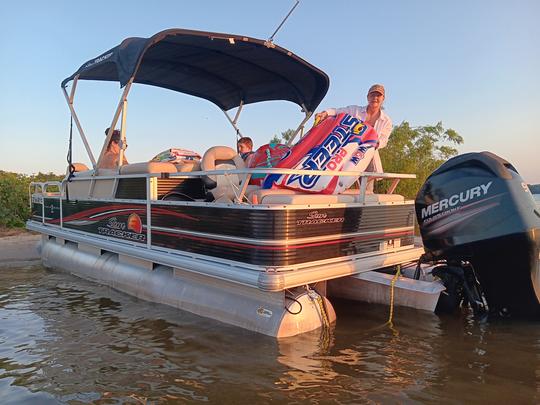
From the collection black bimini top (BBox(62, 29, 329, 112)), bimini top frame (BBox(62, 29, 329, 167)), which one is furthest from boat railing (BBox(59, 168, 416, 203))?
black bimini top (BBox(62, 29, 329, 112))

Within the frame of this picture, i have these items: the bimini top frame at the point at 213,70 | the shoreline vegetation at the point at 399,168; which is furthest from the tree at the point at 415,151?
the bimini top frame at the point at 213,70

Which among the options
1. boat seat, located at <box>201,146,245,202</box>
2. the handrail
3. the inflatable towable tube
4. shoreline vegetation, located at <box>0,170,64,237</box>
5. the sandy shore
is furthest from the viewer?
shoreline vegetation, located at <box>0,170,64,237</box>

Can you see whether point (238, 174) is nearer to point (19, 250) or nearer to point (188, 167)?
point (188, 167)

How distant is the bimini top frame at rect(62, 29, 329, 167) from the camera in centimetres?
538

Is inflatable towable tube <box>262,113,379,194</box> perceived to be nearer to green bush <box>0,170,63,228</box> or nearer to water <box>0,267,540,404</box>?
water <box>0,267,540,404</box>

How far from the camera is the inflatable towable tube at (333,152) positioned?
15.6ft

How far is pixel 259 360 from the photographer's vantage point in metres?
3.55

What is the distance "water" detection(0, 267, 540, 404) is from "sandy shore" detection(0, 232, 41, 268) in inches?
151

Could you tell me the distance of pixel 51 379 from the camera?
10.8 feet

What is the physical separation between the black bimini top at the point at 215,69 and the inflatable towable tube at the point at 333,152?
156 centimetres

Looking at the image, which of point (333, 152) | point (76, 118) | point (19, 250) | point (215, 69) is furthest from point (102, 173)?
point (19, 250)

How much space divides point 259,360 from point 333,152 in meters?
2.33

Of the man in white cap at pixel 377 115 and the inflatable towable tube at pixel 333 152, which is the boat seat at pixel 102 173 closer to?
the inflatable towable tube at pixel 333 152

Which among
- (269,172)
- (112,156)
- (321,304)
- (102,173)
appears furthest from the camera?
(112,156)
